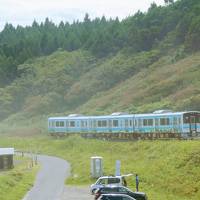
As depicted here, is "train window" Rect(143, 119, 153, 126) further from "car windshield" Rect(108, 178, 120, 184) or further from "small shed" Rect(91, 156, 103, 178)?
"car windshield" Rect(108, 178, 120, 184)

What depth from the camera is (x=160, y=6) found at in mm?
118625

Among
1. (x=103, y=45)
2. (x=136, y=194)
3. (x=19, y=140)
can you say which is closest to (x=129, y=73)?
(x=103, y=45)

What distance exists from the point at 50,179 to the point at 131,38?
7075cm

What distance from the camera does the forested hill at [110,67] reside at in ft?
270

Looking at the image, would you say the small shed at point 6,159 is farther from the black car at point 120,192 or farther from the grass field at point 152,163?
the black car at point 120,192

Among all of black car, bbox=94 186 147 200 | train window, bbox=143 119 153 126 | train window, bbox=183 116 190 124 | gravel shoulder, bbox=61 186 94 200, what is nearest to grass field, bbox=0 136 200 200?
black car, bbox=94 186 147 200

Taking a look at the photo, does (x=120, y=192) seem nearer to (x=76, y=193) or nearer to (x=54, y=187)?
(x=76, y=193)

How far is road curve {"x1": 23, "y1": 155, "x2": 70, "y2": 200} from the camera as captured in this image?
33.2 metres

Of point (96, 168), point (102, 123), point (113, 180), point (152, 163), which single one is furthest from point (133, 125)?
point (113, 180)

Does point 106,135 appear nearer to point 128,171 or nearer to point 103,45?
point 128,171

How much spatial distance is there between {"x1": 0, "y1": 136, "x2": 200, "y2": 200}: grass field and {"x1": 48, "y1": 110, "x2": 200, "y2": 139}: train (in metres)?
3.21

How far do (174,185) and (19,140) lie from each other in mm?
43205

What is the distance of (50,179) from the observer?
40594 mm

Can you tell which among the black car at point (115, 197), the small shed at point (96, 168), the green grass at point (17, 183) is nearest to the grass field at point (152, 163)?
the small shed at point (96, 168)
